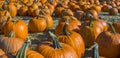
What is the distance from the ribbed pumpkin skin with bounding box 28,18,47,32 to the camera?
9266mm

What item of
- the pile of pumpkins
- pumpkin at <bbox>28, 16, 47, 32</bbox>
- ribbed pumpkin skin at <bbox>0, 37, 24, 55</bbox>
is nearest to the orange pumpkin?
the pile of pumpkins

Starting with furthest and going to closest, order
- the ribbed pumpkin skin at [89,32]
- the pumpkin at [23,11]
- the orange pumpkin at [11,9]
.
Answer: the pumpkin at [23,11]
the orange pumpkin at [11,9]
the ribbed pumpkin skin at [89,32]

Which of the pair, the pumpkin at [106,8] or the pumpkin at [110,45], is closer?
the pumpkin at [110,45]

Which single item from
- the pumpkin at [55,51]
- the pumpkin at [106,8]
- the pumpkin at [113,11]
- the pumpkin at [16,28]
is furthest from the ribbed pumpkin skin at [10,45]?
the pumpkin at [106,8]

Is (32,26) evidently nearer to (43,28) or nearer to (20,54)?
(43,28)

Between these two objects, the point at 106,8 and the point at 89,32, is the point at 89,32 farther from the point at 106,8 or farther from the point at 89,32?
the point at 106,8

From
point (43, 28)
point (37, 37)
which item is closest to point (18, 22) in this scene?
point (37, 37)

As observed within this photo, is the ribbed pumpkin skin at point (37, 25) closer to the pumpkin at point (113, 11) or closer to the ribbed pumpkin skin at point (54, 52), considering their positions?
the ribbed pumpkin skin at point (54, 52)

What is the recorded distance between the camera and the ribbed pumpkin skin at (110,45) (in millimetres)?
5609

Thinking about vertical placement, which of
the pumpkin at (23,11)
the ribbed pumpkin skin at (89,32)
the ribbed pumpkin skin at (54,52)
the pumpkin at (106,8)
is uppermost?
the ribbed pumpkin skin at (54,52)

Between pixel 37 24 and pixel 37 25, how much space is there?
0.03 meters

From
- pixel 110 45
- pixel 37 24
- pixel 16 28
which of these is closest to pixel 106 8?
pixel 37 24

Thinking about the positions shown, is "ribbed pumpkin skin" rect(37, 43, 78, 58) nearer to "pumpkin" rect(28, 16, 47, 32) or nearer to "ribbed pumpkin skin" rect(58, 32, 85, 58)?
"ribbed pumpkin skin" rect(58, 32, 85, 58)

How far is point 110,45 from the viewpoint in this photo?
18.6 feet
